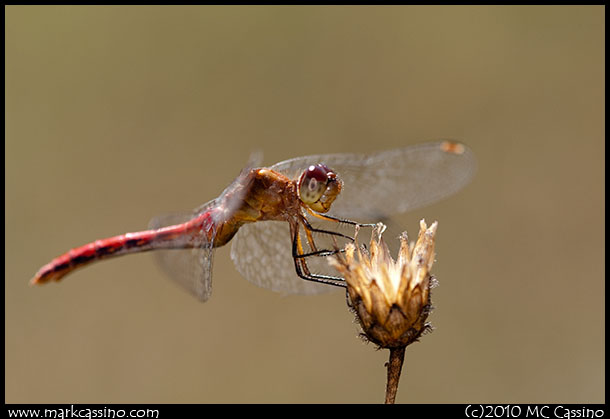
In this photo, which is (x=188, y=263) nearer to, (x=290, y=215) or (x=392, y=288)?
(x=290, y=215)

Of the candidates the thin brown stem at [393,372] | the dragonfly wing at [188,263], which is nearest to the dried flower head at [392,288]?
the thin brown stem at [393,372]

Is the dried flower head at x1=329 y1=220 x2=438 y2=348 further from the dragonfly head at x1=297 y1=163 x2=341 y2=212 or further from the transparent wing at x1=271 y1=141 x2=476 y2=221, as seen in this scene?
the transparent wing at x1=271 y1=141 x2=476 y2=221

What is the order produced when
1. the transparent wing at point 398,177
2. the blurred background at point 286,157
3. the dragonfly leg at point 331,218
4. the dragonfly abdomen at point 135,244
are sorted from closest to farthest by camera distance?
the dragonfly leg at point 331,218, the dragonfly abdomen at point 135,244, the transparent wing at point 398,177, the blurred background at point 286,157

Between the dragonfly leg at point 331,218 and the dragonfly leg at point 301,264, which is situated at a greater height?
the dragonfly leg at point 331,218

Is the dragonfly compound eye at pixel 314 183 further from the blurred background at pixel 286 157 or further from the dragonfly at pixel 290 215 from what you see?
the blurred background at pixel 286 157

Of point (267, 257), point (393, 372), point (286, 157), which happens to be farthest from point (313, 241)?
point (286, 157)
